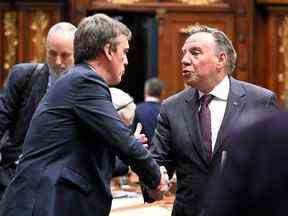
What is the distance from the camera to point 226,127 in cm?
481

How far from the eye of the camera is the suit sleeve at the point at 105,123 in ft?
13.9

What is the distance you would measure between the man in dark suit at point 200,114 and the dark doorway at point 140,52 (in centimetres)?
622

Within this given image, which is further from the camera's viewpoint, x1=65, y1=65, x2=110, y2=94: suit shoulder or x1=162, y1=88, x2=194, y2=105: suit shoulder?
x1=162, y1=88, x2=194, y2=105: suit shoulder

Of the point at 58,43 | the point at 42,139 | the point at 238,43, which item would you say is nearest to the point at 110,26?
the point at 42,139

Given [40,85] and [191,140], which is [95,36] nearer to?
[191,140]

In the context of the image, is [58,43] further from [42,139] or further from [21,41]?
[21,41]

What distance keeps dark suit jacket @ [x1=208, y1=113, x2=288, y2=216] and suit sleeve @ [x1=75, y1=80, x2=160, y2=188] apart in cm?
203

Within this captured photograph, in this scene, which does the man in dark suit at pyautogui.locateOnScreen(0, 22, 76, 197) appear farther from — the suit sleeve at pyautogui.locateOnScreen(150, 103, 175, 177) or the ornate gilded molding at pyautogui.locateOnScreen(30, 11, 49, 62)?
the ornate gilded molding at pyautogui.locateOnScreen(30, 11, 49, 62)

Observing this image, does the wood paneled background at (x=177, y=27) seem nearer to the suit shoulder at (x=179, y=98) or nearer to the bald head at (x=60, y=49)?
the bald head at (x=60, y=49)

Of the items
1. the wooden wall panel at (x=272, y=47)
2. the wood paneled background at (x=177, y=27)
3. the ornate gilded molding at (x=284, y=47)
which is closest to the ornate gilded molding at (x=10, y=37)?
the wood paneled background at (x=177, y=27)

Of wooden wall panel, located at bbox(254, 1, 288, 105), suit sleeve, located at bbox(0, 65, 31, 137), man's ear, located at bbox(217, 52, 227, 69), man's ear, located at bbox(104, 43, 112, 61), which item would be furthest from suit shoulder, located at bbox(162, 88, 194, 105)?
wooden wall panel, located at bbox(254, 1, 288, 105)

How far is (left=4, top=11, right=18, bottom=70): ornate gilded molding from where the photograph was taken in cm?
1104

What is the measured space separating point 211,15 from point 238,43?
1.46 feet

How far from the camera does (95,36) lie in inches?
173
